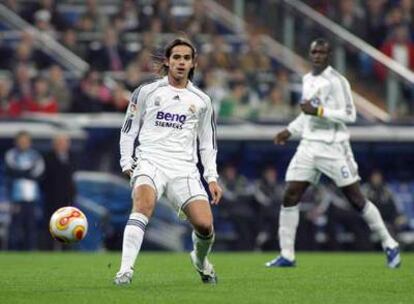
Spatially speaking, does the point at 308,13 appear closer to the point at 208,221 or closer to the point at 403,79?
the point at 403,79

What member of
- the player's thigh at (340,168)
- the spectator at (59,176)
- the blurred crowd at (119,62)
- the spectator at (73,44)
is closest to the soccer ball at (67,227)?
the player's thigh at (340,168)

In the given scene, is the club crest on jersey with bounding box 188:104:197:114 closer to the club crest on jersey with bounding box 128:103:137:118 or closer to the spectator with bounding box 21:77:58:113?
the club crest on jersey with bounding box 128:103:137:118

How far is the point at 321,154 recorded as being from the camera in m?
16.8

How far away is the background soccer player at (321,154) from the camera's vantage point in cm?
1667

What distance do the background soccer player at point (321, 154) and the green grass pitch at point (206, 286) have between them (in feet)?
1.27

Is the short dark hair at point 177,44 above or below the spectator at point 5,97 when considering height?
above

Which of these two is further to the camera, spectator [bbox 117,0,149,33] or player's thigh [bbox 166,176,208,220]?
spectator [bbox 117,0,149,33]

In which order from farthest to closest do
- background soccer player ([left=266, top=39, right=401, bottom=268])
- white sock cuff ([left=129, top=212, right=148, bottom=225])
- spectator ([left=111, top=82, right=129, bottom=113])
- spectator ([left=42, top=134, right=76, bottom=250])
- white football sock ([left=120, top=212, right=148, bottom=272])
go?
Result: spectator ([left=111, top=82, right=129, bottom=113]) < spectator ([left=42, top=134, right=76, bottom=250]) < background soccer player ([left=266, top=39, right=401, bottom=268]) < white sock cuff ([left=129, top=212, right=148, bottom=225]) < white football sock ([left=120, top=212, right=148, bottom=272])

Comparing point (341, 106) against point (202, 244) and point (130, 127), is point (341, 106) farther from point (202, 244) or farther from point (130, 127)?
point (130, 127)

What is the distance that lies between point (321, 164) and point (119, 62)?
1057 centimetres

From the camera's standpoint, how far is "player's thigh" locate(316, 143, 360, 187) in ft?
55.4

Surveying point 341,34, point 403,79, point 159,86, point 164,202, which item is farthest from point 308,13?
point 159,86

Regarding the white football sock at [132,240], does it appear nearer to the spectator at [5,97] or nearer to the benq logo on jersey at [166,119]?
the benq logo on jersey at [166,119]

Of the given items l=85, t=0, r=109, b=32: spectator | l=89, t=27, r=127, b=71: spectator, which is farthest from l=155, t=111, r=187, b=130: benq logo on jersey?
l=85, t=0, r=109, b=32: spectator
